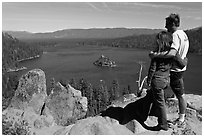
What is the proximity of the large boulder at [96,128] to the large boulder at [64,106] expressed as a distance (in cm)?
163

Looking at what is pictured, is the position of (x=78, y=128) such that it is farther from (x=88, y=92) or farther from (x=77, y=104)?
(x=88, y=92)

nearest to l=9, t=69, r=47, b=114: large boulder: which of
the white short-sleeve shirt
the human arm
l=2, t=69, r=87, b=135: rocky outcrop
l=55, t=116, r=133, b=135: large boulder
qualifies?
l=2, t=69, r=87, b=135: rocky outcrop

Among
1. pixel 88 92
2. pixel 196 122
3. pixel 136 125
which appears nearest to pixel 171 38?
pixel 136 125

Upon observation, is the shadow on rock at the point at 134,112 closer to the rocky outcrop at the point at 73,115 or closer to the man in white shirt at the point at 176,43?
the rocky outcrop at the point at 73,115

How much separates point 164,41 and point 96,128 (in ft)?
5.19

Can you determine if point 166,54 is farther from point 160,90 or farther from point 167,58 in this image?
point 160,90

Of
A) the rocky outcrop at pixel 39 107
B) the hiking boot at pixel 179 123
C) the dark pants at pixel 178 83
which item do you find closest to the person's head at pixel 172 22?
the dark pants at pixel 178 83

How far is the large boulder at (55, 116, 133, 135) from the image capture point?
3.84 m

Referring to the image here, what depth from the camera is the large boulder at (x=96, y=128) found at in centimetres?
384

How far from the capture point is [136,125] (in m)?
3.99

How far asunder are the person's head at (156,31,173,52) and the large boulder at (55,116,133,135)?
1369 mm

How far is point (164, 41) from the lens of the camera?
3299 mm

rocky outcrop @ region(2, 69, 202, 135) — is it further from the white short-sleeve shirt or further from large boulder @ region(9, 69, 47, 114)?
the white short-sleeve shirt

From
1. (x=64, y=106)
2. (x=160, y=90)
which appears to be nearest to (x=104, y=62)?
(x=64, y=106)
